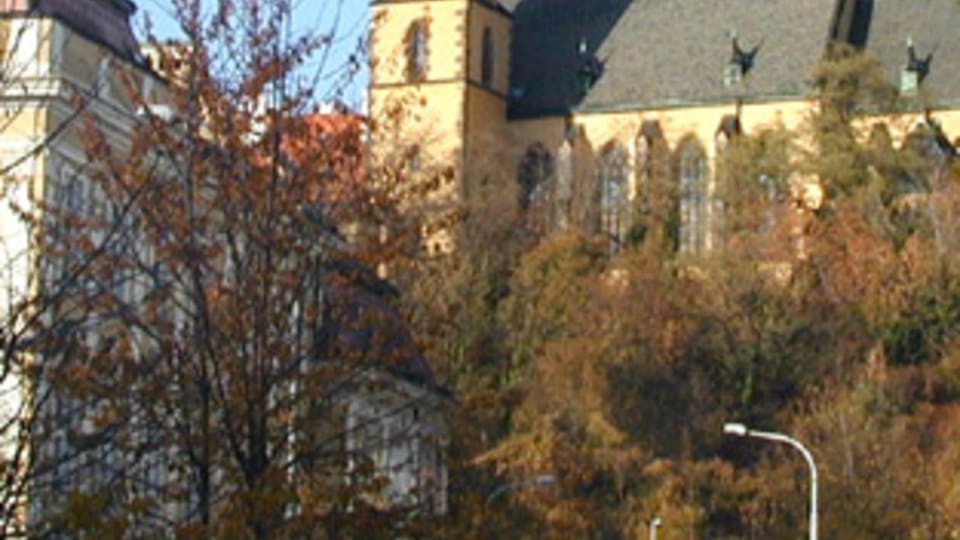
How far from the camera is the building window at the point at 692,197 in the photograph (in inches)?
2968

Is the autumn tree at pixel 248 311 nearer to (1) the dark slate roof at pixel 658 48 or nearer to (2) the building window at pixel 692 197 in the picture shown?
(2) the building window at pixel 692 197

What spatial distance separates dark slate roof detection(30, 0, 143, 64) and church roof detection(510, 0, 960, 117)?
153 feet

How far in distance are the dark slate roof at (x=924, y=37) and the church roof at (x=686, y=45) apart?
0.03 m

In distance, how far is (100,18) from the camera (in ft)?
111

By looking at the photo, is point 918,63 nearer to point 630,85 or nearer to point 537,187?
point 630,85

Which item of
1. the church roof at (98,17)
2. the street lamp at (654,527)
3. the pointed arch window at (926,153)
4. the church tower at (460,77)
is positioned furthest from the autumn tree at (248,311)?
the church tower at (460,77)

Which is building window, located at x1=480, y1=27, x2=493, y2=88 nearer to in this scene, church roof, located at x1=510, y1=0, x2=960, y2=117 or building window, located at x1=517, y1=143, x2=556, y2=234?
church roof, located at x1=510, y1=0, x2=960, y2=117

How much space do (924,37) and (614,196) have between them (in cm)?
1092

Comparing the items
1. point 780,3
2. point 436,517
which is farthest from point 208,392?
point 780,3

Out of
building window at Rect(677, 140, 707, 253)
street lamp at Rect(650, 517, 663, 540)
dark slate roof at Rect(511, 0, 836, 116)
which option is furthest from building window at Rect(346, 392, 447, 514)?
dark slate roof at Rect(511, 0, 836, 116)

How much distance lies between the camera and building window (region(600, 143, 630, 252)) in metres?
77.4

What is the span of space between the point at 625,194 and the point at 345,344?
5790cm

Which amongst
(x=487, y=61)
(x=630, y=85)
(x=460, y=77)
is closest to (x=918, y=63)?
(x=630, y=85)

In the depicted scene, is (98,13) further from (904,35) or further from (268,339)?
(904,35)
